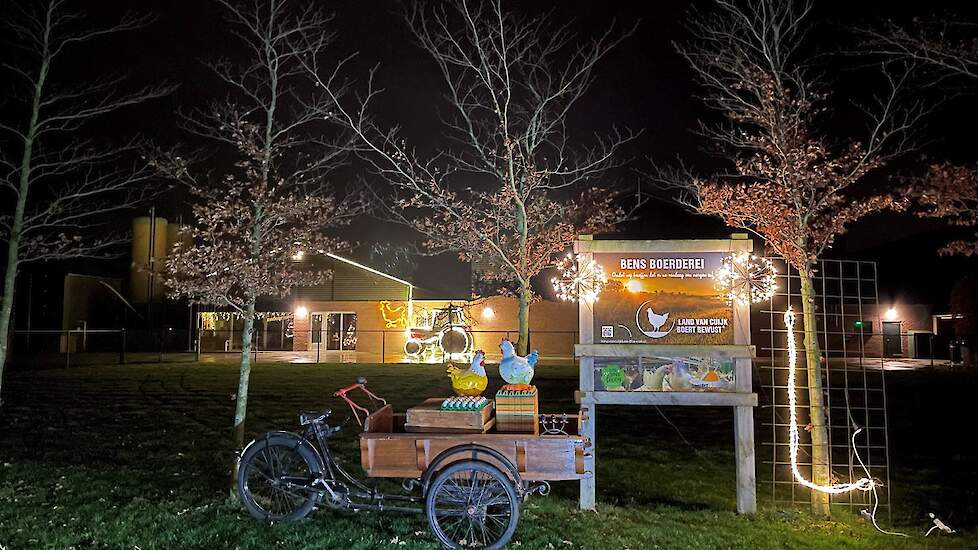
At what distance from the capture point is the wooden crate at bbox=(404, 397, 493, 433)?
19.5ft

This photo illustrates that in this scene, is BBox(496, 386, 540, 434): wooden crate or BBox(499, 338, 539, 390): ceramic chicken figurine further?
BBox(499, 338, 539, 390): ceramic chicken figurine

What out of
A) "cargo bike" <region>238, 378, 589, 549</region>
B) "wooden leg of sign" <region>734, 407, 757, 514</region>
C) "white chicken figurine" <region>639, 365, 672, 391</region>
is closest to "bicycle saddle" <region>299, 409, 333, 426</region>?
"cargo bike" <region>238, 378, 589, 549</region>

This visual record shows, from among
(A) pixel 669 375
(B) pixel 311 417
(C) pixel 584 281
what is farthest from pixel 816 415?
(B) pixel 311 417

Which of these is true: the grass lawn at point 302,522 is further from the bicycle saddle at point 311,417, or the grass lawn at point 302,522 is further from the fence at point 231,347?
the fence at point 231,347

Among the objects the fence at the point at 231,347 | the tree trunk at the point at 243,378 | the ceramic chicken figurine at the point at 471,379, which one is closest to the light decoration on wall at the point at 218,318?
the fence at the point at 231,347

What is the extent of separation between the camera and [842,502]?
7242 millimetres

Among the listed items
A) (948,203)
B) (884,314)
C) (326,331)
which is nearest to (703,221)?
(884,314)

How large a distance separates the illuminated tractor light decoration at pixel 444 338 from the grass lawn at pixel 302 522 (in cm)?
1434

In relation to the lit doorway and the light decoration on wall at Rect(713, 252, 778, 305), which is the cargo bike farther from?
the lit doorway

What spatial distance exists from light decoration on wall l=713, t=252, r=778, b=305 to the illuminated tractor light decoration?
22.2m

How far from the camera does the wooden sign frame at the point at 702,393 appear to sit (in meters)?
6.82

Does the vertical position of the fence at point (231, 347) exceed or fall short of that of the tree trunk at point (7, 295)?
it falls short

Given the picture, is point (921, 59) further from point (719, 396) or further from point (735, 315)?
point (719, 396)

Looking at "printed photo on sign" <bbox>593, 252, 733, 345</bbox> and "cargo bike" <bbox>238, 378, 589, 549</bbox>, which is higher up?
"printed photo on sign" <bbox>593, 252, 733, 345</bbox>
